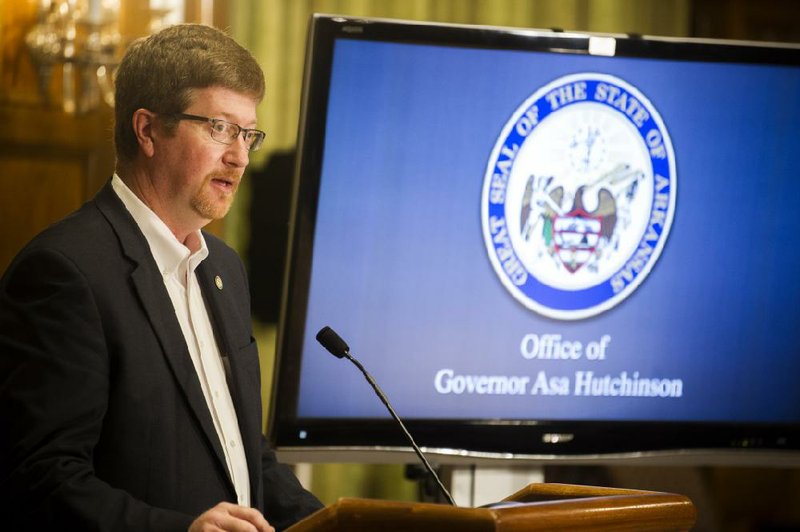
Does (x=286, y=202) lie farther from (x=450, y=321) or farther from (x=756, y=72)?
(x=756, y=72)

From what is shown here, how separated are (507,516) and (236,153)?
3.40 feet

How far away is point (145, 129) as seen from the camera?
212cm

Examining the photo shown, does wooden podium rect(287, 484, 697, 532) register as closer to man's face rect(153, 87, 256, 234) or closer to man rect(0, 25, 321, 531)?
man rect(0, 25, 321, 531)

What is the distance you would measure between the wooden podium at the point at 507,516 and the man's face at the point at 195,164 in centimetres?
79


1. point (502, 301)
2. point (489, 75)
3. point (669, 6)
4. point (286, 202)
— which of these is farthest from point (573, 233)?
point (669, 6)

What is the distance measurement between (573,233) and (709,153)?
0.45 metres

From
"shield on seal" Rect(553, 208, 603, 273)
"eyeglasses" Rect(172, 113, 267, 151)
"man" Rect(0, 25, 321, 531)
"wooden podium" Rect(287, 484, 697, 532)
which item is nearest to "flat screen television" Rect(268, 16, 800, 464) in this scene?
"shield on seal" Rect(553, 208, 603, 273)

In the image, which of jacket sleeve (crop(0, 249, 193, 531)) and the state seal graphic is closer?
jacket sleeve (crop(0, 249, 193, 531))

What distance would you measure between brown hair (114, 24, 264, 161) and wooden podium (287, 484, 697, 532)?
909mm

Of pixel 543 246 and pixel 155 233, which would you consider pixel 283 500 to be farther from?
pixel 543 246

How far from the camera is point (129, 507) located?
1.77 metres

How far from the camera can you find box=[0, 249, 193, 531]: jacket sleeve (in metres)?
1.74

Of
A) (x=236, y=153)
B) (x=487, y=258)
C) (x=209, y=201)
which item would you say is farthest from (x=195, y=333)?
(x=487, y=258)

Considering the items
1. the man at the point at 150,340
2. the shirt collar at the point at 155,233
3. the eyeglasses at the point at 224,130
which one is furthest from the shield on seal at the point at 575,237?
the shirt collar at the point at 155,233
